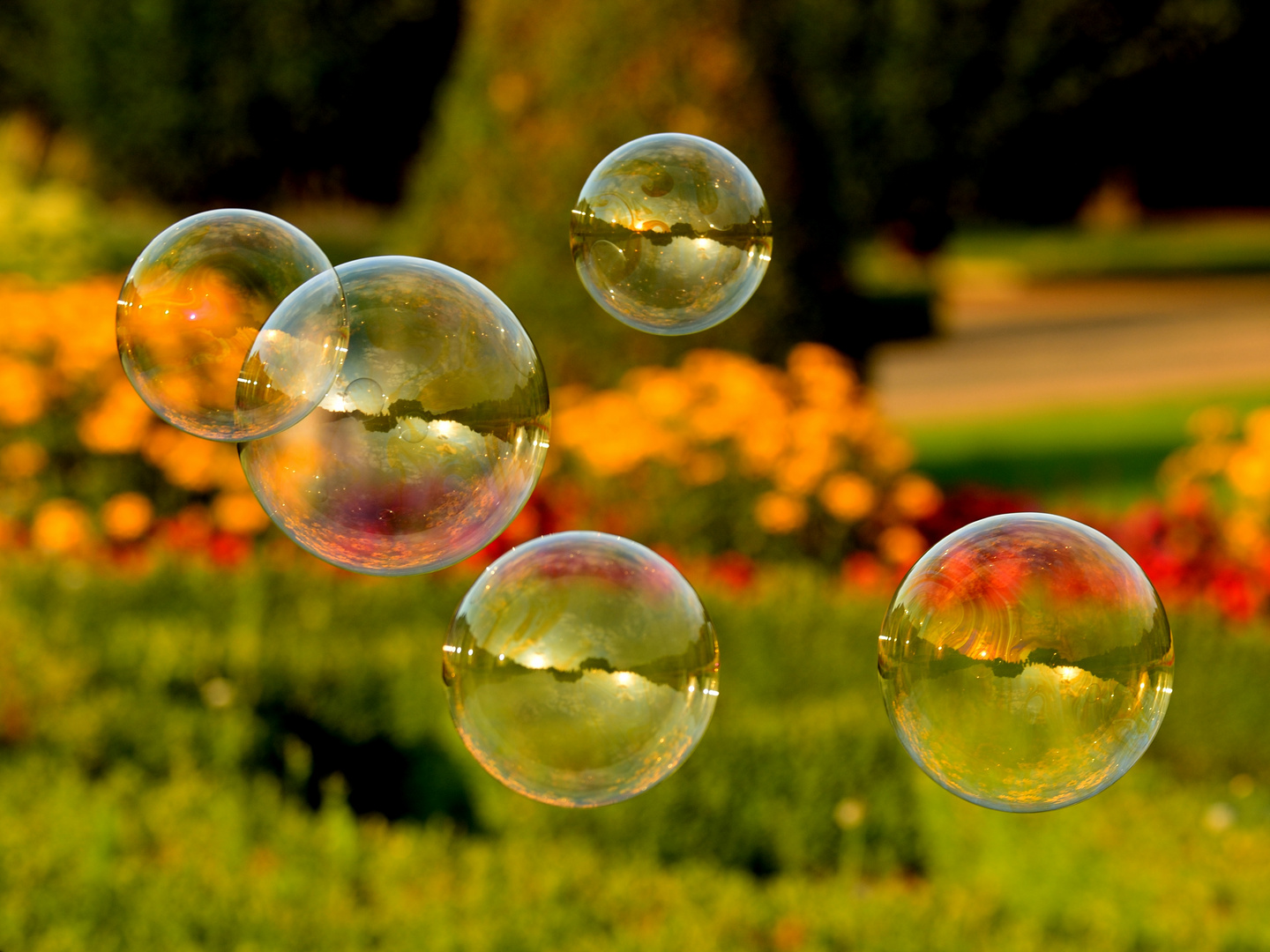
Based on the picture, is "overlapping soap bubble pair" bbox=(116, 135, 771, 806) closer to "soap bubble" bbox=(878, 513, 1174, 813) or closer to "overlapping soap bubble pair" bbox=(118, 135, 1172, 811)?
"overlapping soap bubble pair" bbox=(118, 135, 1172, 811)

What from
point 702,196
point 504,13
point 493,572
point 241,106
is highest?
point 241,106

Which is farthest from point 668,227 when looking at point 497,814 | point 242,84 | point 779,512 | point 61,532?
point 242,84

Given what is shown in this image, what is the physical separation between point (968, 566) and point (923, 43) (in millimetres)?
19664

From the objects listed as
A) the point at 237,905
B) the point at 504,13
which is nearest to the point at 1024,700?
the point at 237,905

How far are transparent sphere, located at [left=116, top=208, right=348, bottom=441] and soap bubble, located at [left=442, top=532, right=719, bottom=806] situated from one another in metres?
0.48

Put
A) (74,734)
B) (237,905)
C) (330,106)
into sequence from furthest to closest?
(330,106) < (74,734) < (237,905)

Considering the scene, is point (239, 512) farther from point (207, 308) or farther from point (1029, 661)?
point (1029, 661)

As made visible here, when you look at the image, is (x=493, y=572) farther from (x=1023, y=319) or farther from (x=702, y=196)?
(x=1023, y=319)

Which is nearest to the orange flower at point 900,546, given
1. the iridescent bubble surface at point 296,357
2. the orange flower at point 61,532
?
the orange flower at point 61,532

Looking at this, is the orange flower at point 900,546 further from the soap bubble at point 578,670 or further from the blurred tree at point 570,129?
the soap bubble at point 578,670

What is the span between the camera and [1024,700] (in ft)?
7.57

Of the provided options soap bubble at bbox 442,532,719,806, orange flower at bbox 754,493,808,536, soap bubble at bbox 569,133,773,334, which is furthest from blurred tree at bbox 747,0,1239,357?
soap bubble at bbox 442,532,719,806

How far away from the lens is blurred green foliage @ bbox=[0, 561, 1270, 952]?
3328 millimetres

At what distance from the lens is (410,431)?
2301 mm
